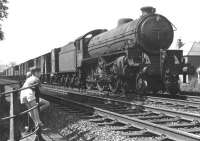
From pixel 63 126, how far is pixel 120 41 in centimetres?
743

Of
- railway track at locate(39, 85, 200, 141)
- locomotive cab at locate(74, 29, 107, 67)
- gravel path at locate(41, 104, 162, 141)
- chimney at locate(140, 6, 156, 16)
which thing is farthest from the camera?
locomotive cab at locate(74, 29, 107, 67)

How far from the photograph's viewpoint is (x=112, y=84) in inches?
594

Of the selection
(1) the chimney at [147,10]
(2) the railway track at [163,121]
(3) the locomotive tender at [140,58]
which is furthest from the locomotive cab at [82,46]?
(2) the railway track at [163,121]

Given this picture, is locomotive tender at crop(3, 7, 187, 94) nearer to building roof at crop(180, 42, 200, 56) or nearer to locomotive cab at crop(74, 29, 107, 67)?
locomotive cab at crop(74, 29, 107, 67)

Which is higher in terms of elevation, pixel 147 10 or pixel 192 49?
pixel 192 49

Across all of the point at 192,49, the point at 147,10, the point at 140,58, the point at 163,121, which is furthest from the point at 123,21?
the point at 192,49

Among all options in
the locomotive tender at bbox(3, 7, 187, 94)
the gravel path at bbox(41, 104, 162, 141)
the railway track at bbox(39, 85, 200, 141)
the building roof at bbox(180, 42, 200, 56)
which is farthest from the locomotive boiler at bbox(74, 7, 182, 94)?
the building roof at bbox(180, 42, 200, 56)

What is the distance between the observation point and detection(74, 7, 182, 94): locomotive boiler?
1300cm

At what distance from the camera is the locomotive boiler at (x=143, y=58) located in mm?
13000

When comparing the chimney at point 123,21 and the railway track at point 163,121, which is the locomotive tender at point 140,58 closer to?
the chimney at point 123,21

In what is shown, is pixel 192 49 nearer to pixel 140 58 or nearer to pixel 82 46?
pixel 82 46

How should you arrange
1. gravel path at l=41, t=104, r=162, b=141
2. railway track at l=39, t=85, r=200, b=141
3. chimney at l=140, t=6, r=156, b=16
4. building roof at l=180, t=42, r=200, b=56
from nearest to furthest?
railway track at l=39, t=85, r=200, b=141 < gravel path at l=41, t=104, r=162, b=141 < chimney at l=140, t=6, r=156, b=16 < building roof at l=180, t=42, r=200, b=56

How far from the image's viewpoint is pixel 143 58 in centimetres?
1323

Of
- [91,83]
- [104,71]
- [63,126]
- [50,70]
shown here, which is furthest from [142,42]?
[50,70]
